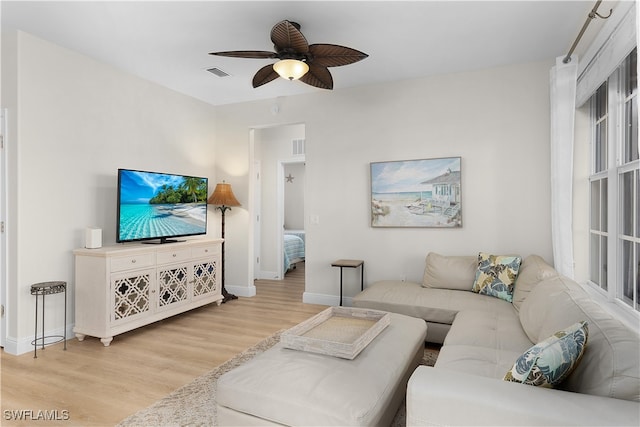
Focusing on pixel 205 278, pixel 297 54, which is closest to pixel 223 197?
pixel 205 278

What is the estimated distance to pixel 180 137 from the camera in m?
4.78

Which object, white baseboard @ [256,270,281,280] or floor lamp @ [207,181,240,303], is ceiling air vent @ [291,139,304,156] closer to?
floor lamp @ [207,181,240,303]

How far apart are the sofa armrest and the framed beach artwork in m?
2.87

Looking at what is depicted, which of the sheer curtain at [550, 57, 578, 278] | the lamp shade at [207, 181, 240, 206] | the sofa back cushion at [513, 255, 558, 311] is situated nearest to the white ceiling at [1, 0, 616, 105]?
the sheer curtain at [550, 57, 578, 278]

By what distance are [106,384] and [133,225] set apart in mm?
1702

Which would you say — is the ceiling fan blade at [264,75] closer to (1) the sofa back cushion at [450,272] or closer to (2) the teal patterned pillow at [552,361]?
(1) the sofa back cushion at [450,272]

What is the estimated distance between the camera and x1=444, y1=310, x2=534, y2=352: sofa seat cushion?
2.24 metres

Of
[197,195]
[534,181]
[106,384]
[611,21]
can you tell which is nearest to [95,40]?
[197,195]

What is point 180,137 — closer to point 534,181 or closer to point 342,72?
point 342,72

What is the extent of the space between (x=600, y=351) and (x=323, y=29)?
2803 mm

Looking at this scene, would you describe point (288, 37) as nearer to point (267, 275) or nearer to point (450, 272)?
point (450, 272)

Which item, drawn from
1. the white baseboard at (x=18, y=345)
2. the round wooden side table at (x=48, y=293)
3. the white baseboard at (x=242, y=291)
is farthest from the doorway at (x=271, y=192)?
the white baseboard at (x=18, y=345)

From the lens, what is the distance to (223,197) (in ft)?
16.2

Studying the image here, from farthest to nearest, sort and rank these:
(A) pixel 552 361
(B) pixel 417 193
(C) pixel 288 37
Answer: (B) pixel 417 193 → (C) pixel 288 37 → (A) pixel 552 361
